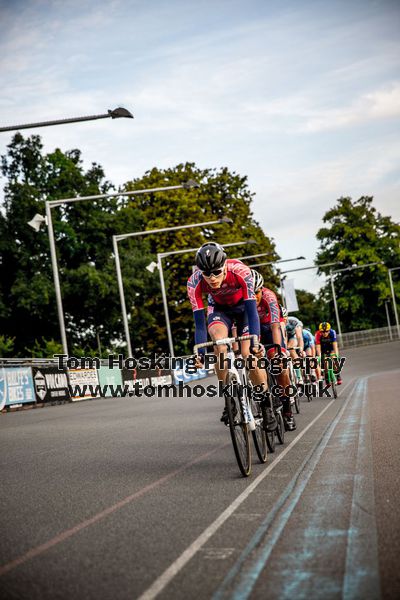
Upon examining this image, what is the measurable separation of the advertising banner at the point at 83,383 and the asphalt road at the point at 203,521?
17.0 meters

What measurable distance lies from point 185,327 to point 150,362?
2354 centimetres

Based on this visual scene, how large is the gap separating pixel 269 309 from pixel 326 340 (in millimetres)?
8692

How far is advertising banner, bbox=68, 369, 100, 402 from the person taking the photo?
2853 cm

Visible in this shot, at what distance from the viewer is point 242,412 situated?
8.18 meters

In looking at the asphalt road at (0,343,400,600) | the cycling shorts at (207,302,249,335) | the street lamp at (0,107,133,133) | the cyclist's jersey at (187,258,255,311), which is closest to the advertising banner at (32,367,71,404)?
the street lamp at (0,107,133,133)

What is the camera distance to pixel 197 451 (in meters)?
10.3

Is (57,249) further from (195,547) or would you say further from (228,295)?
(195,547)

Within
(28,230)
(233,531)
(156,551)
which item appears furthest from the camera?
(28,230)

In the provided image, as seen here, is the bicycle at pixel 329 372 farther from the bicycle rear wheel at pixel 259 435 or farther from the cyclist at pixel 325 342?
the bicycle rear wheel at pixel 259 435

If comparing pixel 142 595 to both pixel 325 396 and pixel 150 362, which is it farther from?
pixel 150 362

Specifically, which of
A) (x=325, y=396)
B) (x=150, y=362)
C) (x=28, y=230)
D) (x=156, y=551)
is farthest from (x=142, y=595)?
(x=28, y=230)

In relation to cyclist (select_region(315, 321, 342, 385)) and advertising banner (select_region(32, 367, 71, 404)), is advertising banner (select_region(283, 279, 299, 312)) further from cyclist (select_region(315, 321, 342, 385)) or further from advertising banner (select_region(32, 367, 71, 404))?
cyclist (select_region(315, 321, 342, 385))

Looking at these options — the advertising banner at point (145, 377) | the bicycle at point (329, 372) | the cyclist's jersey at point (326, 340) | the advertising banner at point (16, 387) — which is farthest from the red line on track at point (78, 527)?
the advertising banner at point (145, 377)

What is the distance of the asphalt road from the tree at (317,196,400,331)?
249 feet
